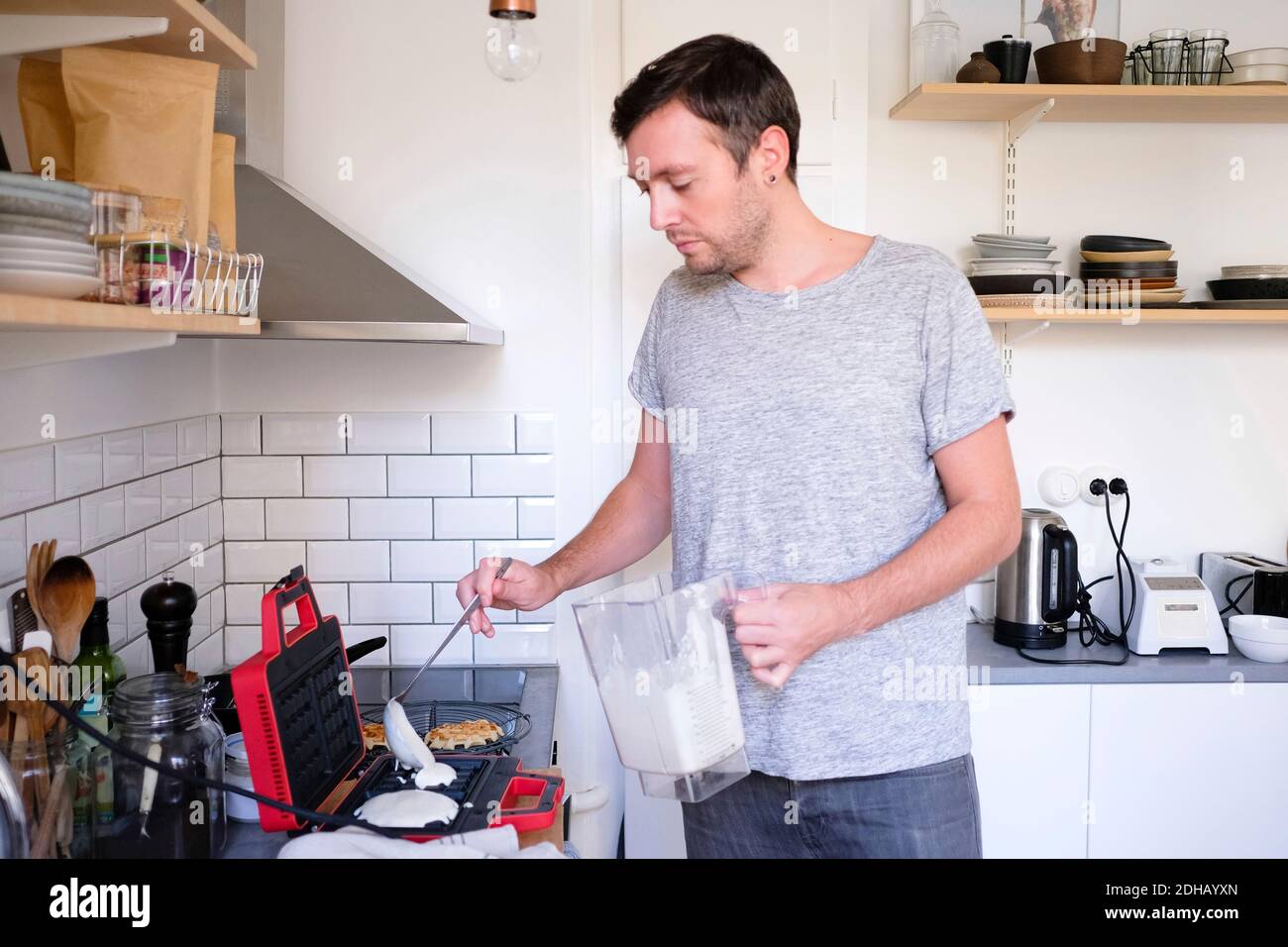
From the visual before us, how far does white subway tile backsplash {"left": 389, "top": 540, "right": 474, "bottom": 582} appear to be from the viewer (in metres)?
2.33

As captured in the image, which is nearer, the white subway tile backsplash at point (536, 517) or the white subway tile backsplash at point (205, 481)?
the white subway tile backsplash at point (205, 481)

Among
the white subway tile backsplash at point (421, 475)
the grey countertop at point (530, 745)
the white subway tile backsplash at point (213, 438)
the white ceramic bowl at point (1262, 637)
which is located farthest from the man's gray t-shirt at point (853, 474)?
the white ceramic bowl at point (1262, 637)

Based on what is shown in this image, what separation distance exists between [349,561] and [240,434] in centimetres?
32

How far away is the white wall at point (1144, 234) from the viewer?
2.72 m

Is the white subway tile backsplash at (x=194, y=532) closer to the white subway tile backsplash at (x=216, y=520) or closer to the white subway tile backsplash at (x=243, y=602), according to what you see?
the white subway tile backsplash at (x=216, y=520)

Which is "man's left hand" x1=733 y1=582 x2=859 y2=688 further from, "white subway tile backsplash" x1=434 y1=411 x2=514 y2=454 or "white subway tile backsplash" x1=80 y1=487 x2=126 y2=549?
"white subway tile backsplash" x1=434 y1=411 x2=514 y2=454

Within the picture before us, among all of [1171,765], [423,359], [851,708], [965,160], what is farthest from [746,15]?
[1171,765]

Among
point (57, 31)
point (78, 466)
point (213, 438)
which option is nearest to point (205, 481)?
point (213, 438)

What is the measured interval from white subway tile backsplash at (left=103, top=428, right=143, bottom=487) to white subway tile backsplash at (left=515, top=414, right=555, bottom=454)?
72 centimetres

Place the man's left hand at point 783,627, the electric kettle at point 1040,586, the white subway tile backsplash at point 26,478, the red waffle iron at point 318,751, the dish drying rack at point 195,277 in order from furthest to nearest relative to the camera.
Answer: the electric kettle at point 1040,586 → the white subway tile backsplash at point 26,478 → the red waffle iron at point 318,751 → the man's left hand at point 783,627 → the dish drying rack at point 195,277

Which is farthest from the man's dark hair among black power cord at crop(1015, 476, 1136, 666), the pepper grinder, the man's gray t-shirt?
black power cord at crop(1015, 476, 1136, 666)

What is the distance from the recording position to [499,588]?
5.01 ft

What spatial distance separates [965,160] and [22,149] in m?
1.97

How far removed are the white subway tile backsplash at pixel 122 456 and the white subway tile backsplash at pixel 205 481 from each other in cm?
28
